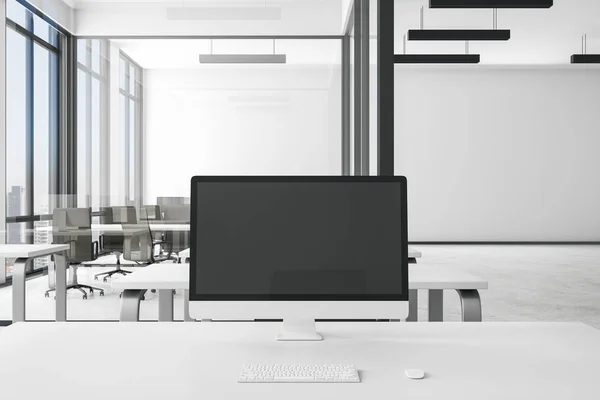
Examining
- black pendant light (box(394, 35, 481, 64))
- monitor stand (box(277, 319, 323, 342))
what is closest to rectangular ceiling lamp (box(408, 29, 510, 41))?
black pendant light (box(394, 35, 481, 64))

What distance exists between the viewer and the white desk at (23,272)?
11.5 feet

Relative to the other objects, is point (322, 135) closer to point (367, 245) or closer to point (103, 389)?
point (367, 245)

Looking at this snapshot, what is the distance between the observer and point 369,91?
3852 mm

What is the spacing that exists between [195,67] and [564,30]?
20.1 feet

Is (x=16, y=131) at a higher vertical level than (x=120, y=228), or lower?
higher

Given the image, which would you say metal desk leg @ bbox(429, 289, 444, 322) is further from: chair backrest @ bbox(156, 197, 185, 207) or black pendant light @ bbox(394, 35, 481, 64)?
black pendant light @ bbox(394, 35, 481, 64)

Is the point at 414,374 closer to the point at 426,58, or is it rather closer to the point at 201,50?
the point at 201,50

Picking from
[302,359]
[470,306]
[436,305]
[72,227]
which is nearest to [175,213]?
[72,227]

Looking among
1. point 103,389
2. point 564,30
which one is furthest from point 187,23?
point 564,30

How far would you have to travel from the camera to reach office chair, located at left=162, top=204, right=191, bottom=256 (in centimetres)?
411

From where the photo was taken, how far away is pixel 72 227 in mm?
4203

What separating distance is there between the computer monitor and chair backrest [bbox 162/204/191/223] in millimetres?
2634

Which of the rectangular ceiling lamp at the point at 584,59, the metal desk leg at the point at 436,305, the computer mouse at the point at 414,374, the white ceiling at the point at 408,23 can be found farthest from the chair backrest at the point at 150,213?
the rectangular ceiling lamp at the point at 584,59

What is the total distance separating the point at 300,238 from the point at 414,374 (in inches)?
19.9
